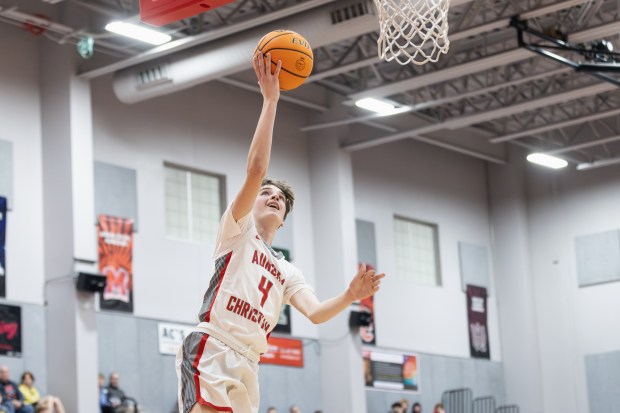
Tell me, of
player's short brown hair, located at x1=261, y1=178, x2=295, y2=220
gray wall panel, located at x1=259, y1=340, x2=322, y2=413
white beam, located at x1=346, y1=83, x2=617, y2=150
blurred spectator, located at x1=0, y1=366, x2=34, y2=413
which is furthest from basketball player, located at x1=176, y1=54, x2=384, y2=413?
white beam, located at x1=346, y1=83, x2=617, y2=150

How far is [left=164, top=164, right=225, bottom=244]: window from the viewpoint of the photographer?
2184 cm

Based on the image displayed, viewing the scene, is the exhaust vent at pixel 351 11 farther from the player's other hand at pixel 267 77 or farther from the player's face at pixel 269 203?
the player's other hand at pixel 267 77

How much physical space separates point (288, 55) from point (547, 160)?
22687 mm

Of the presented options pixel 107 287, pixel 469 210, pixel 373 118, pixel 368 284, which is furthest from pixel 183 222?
pixel 368 284

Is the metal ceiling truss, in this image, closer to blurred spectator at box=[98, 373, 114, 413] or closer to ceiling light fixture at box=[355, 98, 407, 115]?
ceiling light fixture at box=[355, 98, 407, 115]

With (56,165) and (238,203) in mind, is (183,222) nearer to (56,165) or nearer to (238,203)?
(56,165)

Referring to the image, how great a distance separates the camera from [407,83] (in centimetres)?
2239

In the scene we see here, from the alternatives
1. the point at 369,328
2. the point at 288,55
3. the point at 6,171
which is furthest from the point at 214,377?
the point at 369,328

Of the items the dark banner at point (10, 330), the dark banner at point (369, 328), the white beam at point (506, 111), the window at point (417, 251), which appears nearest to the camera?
the dark banner at point (10, 330)

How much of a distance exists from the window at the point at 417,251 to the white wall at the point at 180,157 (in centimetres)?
338

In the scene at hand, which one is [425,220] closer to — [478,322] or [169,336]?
[478,322]

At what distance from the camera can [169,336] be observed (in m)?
20.9

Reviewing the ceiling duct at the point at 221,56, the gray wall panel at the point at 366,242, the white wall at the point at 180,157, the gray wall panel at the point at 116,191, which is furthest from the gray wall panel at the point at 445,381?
the ceiling duct at the point at 221,56

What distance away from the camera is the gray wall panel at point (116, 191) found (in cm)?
2023
